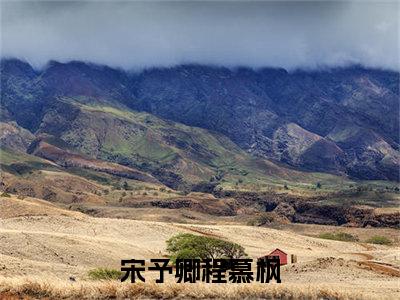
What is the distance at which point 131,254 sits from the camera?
63.9 meters

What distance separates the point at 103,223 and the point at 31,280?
61815mm

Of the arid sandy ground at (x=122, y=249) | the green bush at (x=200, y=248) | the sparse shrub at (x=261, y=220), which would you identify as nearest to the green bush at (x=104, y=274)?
the arid sandy ground at (x=122, y=249)

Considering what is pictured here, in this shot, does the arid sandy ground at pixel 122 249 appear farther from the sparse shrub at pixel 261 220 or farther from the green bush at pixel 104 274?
the sparse shrub at pixel 261 220

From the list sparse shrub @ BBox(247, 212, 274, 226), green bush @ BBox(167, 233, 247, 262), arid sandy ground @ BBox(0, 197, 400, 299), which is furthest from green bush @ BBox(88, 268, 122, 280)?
sparse shrub @ BBox(247, 212, 274, 226)

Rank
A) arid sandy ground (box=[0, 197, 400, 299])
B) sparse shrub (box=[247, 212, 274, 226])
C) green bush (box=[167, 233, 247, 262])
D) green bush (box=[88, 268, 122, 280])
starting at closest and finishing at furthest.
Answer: green bush (box=[88, 268, 122, 280])
arid sandy ground (box=[0, 197, 400, 299])
green bush (box=[167, 233, 247, 262])
sparse shrub (box=[247, 212, 274, 226])

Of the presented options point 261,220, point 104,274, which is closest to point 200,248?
point 104,274

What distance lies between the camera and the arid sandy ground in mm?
38500

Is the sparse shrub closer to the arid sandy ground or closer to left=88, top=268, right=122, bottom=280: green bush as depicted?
the arid sandy ground

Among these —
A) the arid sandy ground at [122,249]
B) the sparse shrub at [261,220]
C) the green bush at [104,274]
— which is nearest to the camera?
the green bush at [104,274]

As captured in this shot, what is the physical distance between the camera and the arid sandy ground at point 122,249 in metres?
38.5

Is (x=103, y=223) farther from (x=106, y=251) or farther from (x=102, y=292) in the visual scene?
(x=102, y=292)

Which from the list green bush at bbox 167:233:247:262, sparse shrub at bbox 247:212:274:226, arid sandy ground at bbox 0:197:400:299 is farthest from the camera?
sparse shrub at bbox 247:212:274:226

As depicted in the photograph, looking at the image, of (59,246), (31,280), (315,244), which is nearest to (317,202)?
(315,244)

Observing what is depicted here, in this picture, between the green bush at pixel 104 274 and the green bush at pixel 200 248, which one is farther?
the green bush at pixel 200 248
